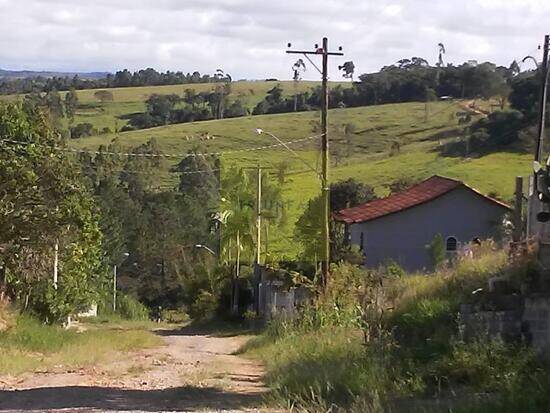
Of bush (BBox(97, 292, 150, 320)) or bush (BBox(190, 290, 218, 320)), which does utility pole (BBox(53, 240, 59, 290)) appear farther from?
bush (BBox(97, 292, 150, 320))

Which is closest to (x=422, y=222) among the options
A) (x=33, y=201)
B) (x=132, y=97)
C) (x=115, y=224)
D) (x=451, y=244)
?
(x=451, y=244)

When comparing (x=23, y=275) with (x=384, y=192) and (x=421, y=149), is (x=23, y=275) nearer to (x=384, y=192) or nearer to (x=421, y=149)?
(x=384, y=192)

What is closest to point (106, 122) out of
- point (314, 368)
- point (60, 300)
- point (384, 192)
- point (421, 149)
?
point (421, 149)

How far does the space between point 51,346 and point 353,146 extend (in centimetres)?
7926

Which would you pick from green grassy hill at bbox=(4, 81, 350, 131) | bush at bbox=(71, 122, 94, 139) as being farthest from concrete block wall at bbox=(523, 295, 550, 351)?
green grassy hill at bbox=(4, 81, 350, 131)

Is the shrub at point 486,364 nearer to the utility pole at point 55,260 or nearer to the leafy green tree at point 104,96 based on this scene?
the utility pole at point 55,260

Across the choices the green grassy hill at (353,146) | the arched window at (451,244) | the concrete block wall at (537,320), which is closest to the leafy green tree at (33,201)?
the concrete block wall at (537,320)

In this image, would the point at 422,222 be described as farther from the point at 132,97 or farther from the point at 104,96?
the point at 132,97

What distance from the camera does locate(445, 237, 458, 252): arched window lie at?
47.4 metres

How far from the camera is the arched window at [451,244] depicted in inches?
1868

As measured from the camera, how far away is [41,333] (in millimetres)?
29984

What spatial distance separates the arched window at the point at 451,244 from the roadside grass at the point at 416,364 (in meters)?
26.2

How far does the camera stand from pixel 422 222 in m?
49.1

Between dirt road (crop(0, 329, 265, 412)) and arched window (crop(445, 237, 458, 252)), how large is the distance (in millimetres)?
23484
